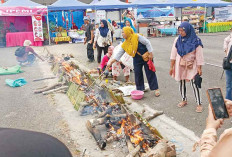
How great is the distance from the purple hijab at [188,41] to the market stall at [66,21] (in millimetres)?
14987

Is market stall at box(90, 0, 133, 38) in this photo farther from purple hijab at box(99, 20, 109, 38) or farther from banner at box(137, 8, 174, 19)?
purple hijab at box(99, 20, 109, 38)

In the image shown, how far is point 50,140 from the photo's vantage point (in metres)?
1.23

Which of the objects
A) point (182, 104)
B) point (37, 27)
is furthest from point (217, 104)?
point (37, 27)

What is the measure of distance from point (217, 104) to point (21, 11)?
701 inches

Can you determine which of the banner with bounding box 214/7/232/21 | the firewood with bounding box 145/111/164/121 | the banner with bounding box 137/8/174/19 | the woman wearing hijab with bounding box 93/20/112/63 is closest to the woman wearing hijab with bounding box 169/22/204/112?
the firewood with bounding box 145/111/164/121

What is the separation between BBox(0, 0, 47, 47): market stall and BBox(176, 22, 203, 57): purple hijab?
1474 cm

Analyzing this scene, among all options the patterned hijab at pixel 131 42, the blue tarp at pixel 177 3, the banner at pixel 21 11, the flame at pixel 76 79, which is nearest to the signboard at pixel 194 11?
the blue tarp at pixel 177 3

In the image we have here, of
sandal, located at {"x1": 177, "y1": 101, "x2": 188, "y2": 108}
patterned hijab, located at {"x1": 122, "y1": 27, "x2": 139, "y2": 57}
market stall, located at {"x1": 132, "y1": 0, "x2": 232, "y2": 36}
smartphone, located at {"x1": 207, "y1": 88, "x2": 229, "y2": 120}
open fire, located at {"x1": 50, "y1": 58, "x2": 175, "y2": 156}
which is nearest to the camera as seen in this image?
smartphone, located at {"x1": 207, "y1": 88, "x2": 229, "y2": 120}

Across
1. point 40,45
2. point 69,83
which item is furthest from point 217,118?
point 40,45

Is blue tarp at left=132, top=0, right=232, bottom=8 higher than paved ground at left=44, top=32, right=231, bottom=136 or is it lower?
higher

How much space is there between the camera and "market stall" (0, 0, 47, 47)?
57.4 ft

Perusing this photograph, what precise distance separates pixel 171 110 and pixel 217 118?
3.77 meters

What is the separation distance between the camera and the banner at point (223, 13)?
74.6 feet

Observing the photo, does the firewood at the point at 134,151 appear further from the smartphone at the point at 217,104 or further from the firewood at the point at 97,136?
the smartphone at the point at 217,104
